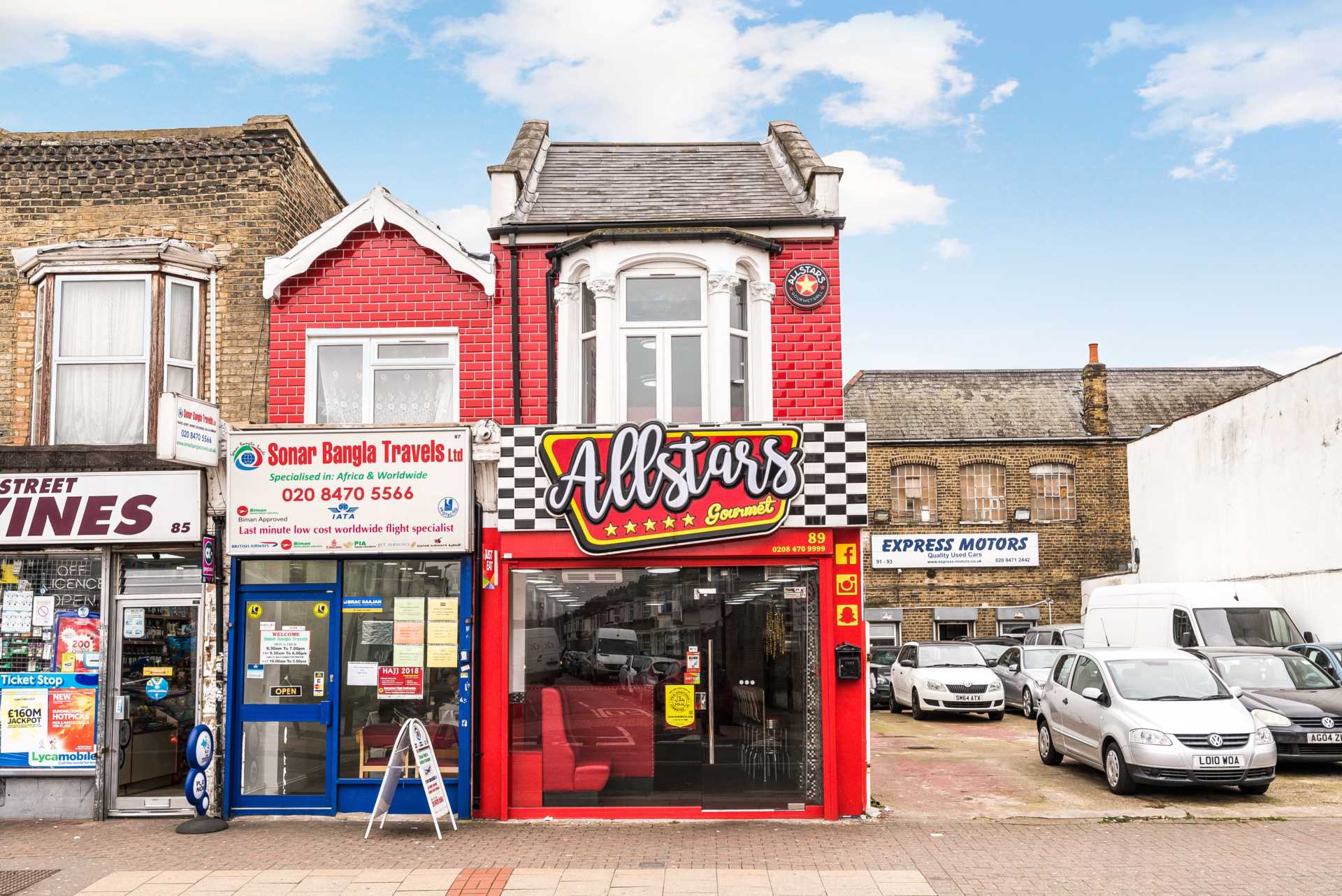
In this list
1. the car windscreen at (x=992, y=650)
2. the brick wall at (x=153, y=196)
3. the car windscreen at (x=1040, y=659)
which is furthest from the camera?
the car windscreen at (x=992, y=650)

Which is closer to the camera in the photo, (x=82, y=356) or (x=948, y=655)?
(x=82, y=356)

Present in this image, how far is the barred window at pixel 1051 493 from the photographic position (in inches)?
→ 1248

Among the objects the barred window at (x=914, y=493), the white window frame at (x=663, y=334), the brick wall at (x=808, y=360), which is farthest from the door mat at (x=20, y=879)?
the barred window at (x=914, y=493)

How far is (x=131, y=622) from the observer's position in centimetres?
1188

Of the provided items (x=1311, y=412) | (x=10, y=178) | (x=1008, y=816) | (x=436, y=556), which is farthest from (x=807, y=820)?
(x=1311, y=412)

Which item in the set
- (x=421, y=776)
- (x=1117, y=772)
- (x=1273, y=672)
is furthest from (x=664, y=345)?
(x=1273, y=672)

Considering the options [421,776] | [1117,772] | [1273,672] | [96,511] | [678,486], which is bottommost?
[1117,772]

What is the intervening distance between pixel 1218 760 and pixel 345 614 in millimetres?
9338

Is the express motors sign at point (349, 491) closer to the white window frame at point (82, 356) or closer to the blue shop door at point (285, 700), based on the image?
the blue shop door at point (285, 700)

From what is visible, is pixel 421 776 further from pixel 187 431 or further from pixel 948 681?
pixel 948 681

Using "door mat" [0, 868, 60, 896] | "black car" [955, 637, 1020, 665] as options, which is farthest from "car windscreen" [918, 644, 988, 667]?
"door mat" [0, 868, 60, 896]

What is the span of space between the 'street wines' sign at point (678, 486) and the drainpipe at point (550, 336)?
2.52 feet

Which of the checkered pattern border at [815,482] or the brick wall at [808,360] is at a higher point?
the brick wall at [808,360]

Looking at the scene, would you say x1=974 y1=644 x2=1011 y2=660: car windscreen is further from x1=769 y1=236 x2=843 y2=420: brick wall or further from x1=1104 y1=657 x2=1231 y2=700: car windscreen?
x1=769 y1=236 x2=843 y2=420: brick wall
